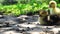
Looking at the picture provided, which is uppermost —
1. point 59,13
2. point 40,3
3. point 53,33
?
point 40,3

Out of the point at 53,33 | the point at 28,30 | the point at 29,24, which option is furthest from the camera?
the point at 29,24

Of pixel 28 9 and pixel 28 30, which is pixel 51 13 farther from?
pixel 28 9

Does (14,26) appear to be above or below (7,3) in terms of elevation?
below

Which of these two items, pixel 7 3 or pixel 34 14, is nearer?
pixel 34 14

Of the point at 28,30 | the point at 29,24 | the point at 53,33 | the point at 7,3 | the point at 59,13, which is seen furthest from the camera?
the point at 7,3

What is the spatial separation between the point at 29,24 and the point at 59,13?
807 mm

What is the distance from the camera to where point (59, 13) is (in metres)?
5.48

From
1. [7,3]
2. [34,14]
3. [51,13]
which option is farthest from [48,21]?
[7,3]

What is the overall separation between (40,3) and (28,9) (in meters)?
0.77

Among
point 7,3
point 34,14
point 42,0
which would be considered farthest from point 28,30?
point 7,3

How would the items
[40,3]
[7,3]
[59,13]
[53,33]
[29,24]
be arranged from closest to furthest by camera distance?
[53,33]
[59,13]
[29,24]
[40,3]
[7,3]

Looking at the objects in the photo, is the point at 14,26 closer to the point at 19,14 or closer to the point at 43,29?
the point at 43,29

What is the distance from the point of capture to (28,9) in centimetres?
795

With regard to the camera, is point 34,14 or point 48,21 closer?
point 48,21
